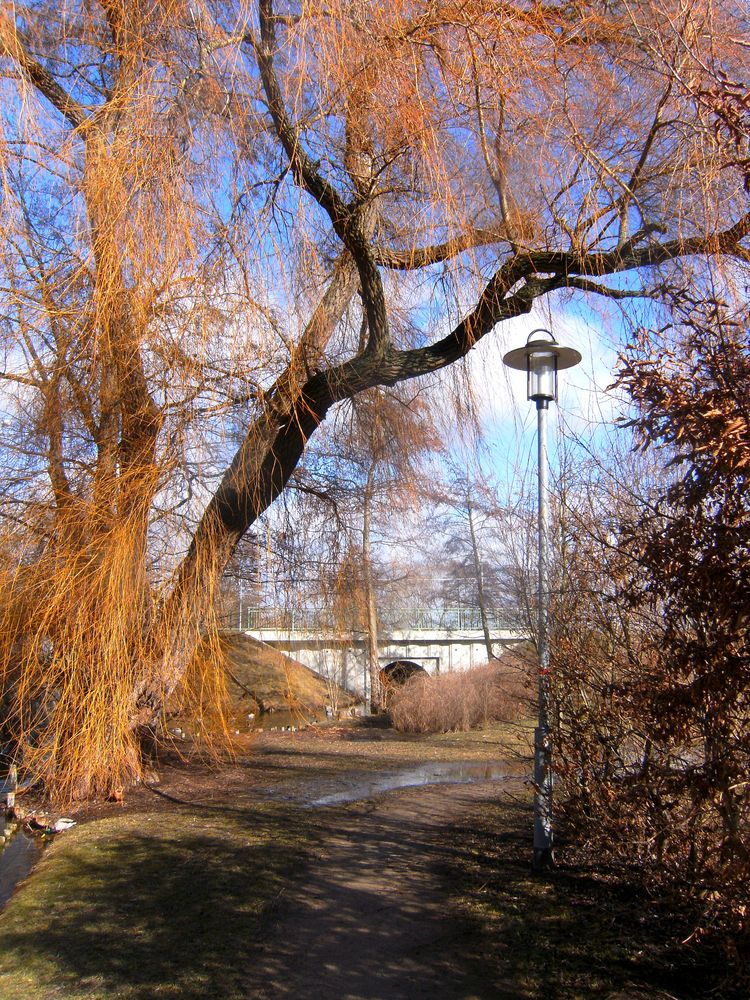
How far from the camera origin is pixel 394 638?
30438 mm

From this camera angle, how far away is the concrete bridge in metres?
10.0

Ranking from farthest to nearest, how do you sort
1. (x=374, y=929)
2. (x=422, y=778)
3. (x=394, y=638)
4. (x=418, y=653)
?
(x=418, y=653)
(x=394, y=638)
(x=422, y=778)
(x=374, y=929)

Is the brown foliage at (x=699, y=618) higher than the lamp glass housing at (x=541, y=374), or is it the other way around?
the lamp glass housing at (x=541, y=374)

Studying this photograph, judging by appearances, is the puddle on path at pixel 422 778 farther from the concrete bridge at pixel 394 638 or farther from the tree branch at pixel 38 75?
the tree branch at pixel 38 75

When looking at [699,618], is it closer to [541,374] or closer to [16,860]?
[541,374]

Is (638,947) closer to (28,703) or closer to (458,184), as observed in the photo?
(458,184)

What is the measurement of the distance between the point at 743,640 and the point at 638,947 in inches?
79.1

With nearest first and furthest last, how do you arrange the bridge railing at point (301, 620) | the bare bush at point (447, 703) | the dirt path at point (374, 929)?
1. the dirt path at point (374, 929)
2. the bridge railing at point (301, 620)
3. the bare bush at point (447, 703)

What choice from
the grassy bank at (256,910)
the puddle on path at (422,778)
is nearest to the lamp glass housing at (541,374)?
the grassy bank at (256,910)

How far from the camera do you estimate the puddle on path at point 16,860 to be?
6109mm

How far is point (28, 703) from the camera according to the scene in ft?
24.3

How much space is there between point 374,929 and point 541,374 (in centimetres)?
353

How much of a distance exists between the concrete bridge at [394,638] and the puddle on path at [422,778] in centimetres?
167

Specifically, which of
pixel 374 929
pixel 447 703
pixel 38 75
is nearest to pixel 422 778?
pixel 374 929
